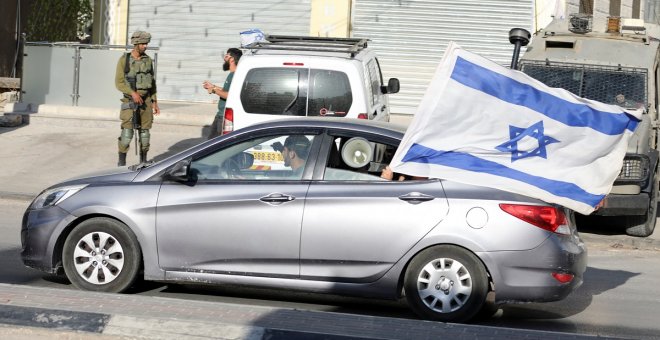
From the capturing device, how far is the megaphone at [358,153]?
8602 mm

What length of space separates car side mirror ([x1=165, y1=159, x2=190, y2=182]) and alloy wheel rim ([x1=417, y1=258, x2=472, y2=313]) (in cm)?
192

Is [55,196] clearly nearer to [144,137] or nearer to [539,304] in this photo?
[539,304]

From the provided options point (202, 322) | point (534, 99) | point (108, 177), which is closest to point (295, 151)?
point (108, 177)

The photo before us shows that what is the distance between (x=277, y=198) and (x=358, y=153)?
2.32 feet

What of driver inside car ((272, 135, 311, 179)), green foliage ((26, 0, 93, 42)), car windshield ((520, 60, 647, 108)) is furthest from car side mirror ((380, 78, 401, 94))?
green foliage ((26, 0, 93, 42))

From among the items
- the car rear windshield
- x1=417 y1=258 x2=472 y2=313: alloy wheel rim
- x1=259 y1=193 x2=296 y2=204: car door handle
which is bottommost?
x1=417 y1=258 x2=472 y2=313: alloy wheel rim

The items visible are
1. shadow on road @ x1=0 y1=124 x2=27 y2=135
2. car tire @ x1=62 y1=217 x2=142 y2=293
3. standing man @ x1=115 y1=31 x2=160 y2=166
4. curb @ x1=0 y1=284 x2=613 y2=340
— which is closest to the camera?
curb @ x1=0 y1=284 x2=613 y2=340

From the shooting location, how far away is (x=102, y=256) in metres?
8.76

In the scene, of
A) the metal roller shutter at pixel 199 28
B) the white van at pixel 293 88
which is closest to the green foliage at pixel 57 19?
the metal roller shutter at pixel 199 28

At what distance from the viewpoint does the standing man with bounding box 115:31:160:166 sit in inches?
603

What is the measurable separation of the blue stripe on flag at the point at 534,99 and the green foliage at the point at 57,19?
1607 cm

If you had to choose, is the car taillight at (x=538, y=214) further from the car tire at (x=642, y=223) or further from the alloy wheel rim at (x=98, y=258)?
the car tire at (x=642, y=223)

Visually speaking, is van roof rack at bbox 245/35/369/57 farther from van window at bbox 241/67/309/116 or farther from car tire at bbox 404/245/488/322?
car tire at bbox 404/245/488/322

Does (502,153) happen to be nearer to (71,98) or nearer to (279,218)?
(279,218)
